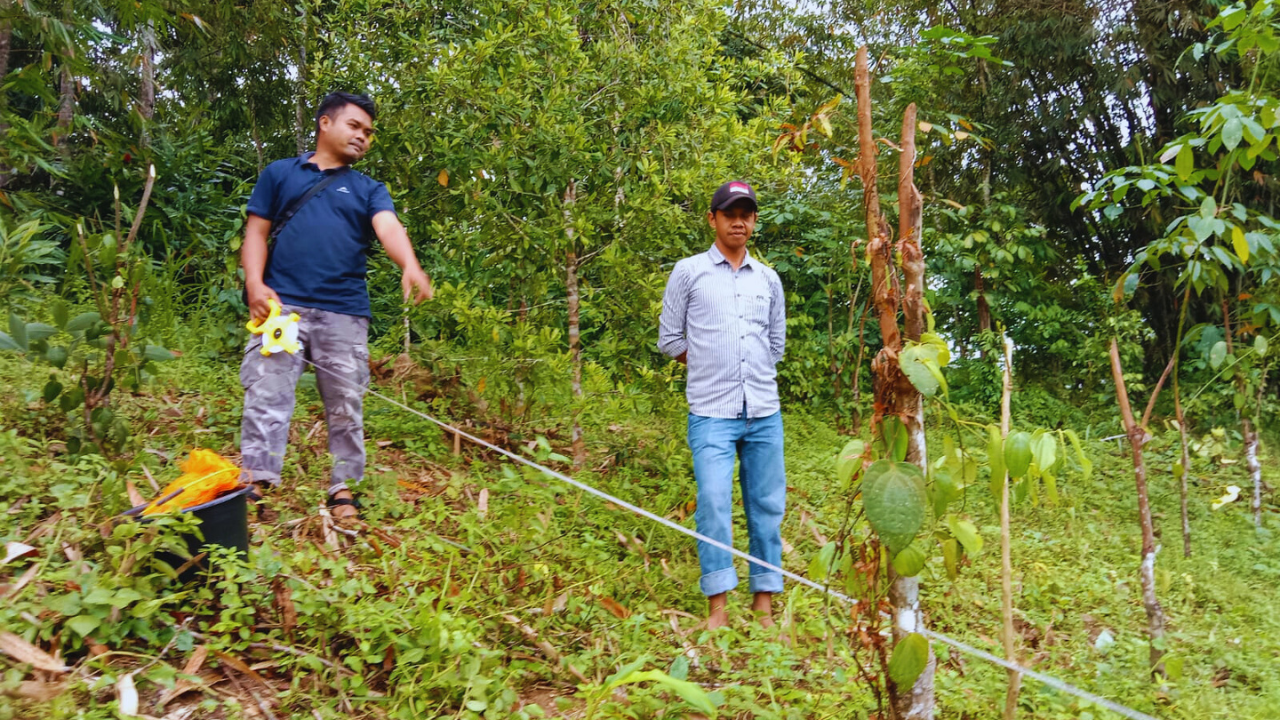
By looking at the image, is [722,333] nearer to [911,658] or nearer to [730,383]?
[730,383]

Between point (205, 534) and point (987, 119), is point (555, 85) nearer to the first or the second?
point (205, 534)

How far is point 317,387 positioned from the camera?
3.29m

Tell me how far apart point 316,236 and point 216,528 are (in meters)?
1.20

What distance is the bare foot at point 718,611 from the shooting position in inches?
117

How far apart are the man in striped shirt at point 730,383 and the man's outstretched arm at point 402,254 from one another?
94cm

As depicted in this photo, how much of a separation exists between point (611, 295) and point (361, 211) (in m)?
1.41

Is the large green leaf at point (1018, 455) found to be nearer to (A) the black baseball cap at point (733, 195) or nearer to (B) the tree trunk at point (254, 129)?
(A) the black baseball cap at point (733, 195)

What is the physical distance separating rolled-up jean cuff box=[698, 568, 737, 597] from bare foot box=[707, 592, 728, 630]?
0.02 meters

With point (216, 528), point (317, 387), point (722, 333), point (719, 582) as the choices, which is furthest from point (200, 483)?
point (722, 333)

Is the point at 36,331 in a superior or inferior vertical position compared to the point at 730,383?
superior

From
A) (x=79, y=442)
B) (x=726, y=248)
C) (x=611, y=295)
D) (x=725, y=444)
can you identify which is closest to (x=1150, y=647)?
(x=725, y=444)

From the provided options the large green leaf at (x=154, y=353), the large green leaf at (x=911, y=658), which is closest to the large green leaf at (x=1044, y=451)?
the large green leaf at (x=911, y=658)

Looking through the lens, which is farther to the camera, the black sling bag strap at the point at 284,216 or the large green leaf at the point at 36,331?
the black sling bag strap at the point at 284,216

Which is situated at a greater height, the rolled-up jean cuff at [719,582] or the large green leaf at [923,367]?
the large green leaf at [923,367]
